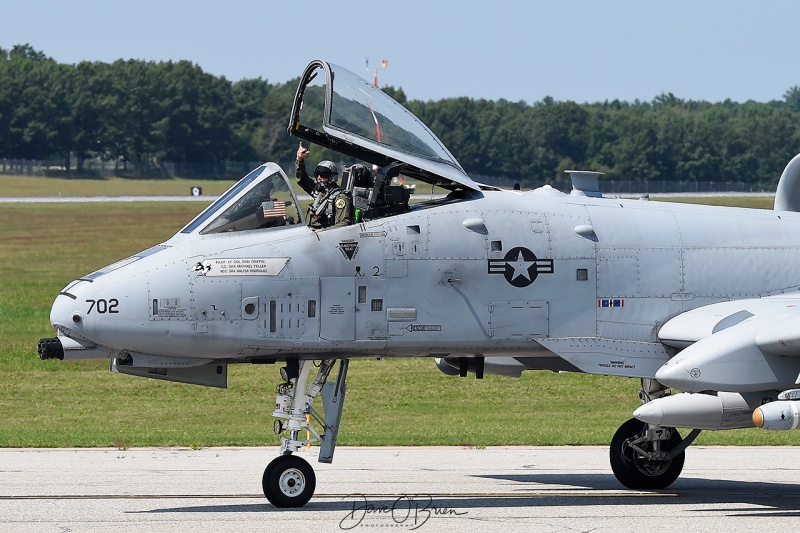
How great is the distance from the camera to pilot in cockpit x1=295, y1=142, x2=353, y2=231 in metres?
14.2

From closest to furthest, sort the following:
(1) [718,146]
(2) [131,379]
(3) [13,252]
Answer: (2) [131,379]
(3) [13,252]
(1) [718,146]

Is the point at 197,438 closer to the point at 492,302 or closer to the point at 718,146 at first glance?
Result: the point at 492,302

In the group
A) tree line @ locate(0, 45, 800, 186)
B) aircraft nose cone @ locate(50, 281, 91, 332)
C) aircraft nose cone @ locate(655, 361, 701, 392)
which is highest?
tree line @ locate(0, 45, 800, 186)

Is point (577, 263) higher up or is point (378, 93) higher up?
point (378, 93)

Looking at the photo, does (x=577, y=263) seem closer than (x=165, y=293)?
No

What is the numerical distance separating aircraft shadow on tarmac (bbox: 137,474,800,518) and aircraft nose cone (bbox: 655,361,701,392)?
5.08 feet

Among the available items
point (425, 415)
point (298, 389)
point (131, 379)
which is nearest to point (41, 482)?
point (298, 389)

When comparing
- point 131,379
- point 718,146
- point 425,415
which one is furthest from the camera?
point 718,146

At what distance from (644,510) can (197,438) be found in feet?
28.6

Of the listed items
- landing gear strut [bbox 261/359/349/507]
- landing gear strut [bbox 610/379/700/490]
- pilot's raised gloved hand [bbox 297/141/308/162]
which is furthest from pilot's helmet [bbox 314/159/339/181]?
landing gear strut [bbox 610/379/700/490]

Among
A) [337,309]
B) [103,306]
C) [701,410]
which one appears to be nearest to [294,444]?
[337,309]

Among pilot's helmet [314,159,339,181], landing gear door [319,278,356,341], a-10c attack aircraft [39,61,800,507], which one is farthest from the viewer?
pilot's helmet [314,159,339,181]

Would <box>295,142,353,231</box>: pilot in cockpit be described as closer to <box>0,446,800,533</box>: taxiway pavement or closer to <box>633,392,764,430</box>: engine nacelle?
<box>0,446,800,533</box>: taxiway pavement

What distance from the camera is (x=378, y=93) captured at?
14727 mm
